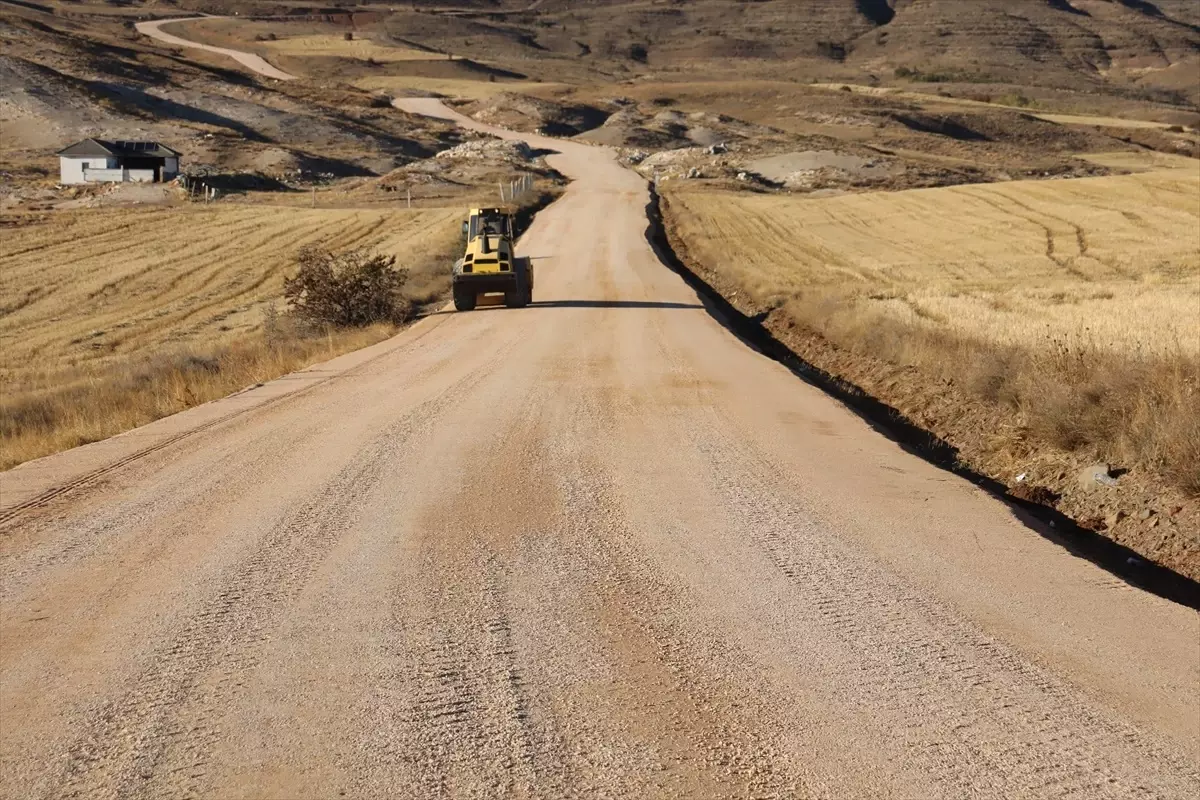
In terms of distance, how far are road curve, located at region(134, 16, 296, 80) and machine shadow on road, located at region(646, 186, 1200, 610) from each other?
12865cm

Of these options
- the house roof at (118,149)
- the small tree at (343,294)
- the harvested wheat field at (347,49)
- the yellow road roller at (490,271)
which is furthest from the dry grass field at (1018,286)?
the harvested wheat field at (347,49)

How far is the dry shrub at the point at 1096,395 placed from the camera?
33.8 ft

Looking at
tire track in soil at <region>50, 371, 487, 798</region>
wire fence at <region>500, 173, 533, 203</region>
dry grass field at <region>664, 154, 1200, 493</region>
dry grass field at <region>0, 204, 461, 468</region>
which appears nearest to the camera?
tire track in soil at <region>50, 371, 487, 798</region>

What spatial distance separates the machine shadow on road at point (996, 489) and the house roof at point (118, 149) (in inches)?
2194

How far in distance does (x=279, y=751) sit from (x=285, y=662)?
40.5 inches

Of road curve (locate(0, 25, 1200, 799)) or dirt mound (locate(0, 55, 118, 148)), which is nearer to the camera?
road curve (locate(0, 25, 1200, 799))

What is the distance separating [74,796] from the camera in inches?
195

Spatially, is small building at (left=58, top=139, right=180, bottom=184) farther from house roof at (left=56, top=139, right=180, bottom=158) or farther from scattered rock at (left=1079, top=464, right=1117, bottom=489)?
scattered rock at (left=1079, top=464, right=1117, bottom=489)

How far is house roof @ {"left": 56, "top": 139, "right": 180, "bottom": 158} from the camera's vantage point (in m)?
71.4

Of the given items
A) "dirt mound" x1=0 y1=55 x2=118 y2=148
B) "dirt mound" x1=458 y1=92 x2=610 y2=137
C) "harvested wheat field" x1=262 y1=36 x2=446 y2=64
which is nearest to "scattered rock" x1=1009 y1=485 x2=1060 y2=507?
"dirt mound" x1=0 y1=55 x2=118 y2=148

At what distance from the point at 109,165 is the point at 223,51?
103902 millimetres

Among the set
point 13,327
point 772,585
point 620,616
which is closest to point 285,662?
point 620,616

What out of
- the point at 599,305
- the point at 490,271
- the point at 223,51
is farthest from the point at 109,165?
the point at 223,51

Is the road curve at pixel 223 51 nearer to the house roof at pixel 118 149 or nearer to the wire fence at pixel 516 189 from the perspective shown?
the house roof at pixel 118 149
